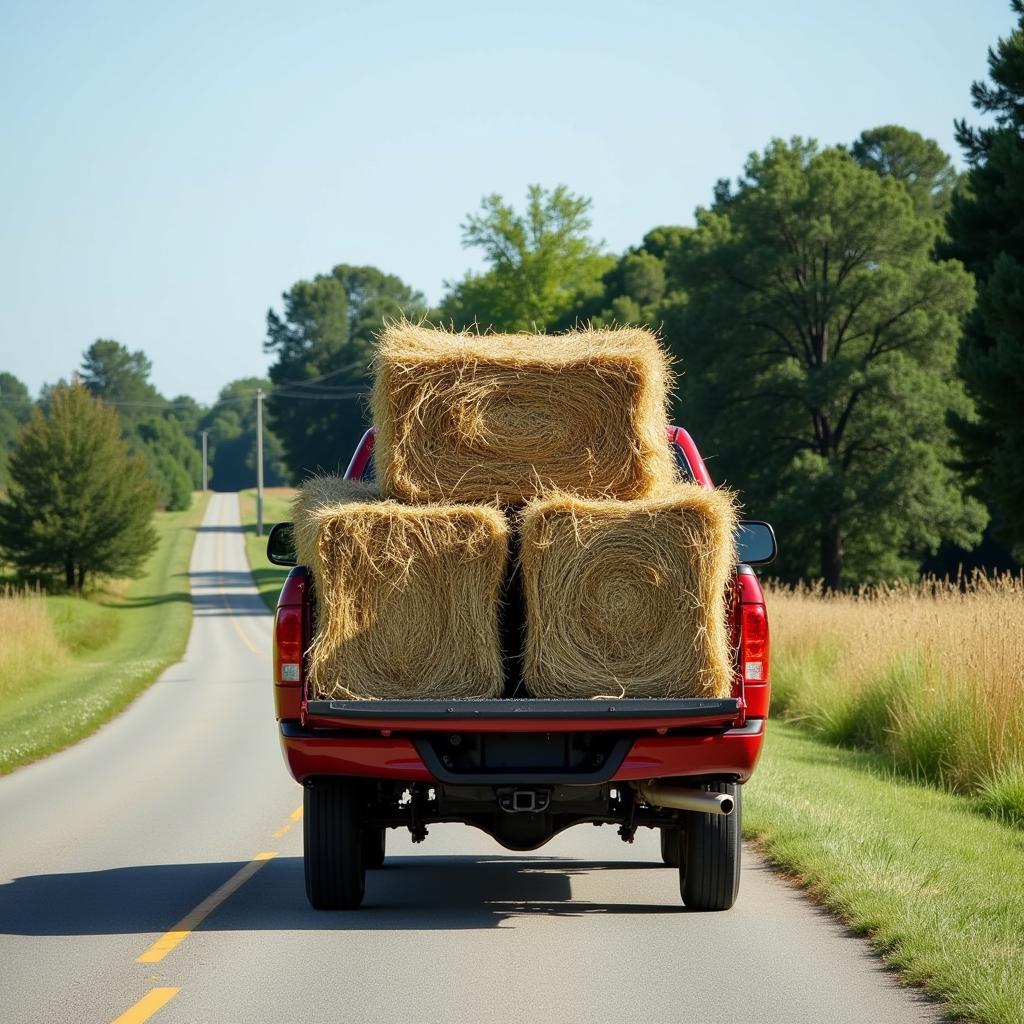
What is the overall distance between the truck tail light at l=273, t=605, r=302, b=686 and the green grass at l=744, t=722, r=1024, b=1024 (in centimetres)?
292

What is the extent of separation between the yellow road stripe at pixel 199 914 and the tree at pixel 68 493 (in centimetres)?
6530

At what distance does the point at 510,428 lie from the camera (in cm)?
816

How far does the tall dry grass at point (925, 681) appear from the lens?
1316 centimetres

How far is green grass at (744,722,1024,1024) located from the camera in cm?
654

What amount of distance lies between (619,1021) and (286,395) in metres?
118

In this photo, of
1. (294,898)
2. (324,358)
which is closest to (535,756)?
(294,898)

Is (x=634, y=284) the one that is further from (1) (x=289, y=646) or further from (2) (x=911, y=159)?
(1) (x=289, y=646)

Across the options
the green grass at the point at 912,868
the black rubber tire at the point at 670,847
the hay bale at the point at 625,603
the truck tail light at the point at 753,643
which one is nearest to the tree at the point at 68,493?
the green grass at the point at 912,868

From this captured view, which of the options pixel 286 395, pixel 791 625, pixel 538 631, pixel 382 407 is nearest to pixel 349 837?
pixel 538 631

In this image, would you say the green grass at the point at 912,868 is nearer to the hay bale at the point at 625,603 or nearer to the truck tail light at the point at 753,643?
the truck tail light at the point at 753,643

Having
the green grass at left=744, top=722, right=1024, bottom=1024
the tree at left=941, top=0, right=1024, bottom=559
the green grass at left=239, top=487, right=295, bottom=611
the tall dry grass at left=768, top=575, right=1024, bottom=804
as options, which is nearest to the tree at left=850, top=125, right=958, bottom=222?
the green grass at left=239, top=487, right=295, bottom=611

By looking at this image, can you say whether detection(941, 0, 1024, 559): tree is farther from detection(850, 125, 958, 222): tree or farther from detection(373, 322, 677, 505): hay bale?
detection(850, 125, 958, 222): tree

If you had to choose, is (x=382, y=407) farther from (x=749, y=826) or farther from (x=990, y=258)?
(x=990, y=258)

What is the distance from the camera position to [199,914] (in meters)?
8.46
